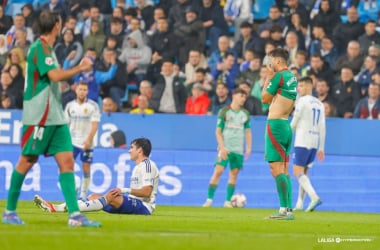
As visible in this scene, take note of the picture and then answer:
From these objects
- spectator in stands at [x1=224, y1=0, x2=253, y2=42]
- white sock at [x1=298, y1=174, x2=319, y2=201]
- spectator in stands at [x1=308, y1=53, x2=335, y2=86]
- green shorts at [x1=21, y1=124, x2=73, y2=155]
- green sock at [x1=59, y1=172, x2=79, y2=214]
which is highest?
spectator in stands at [x1=224, y1=0, x2=253, y2=42]

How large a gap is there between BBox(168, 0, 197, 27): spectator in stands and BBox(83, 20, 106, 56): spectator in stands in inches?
68.8

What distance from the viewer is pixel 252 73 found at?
84.2 ft

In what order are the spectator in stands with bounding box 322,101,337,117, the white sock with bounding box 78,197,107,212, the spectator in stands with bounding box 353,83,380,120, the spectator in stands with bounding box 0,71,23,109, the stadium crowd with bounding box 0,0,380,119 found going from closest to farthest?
the white sock with bounding box 78,197,107,212 < the spectator in stands with bounding box 353,83,380,120 < the spectator in stands with bounding box 322,101,337,117 < the stadium crowd with bounding box 0,0,380,119 < the spectator in stands with bounding box 0,71,23,109

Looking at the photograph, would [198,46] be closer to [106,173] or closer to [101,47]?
[101,47]

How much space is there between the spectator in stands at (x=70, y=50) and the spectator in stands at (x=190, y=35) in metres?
2.47

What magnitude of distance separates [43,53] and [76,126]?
32.7 ft

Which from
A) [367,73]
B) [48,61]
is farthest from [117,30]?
[48,61]

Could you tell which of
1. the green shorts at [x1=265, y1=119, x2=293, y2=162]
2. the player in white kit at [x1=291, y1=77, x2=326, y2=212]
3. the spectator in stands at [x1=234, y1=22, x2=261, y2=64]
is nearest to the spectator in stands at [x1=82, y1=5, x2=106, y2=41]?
the spectator in stands at [x1=234, y1=22, x2=261, y2=64]

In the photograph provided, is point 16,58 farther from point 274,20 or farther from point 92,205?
point 92,205

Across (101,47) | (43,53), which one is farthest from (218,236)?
(101,47)

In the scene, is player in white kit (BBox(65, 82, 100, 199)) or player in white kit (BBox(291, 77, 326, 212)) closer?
player in white kit (BBox(291, 77, 326, 212))

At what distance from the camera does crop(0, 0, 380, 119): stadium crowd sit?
25031 mm

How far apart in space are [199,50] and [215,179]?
570 cm

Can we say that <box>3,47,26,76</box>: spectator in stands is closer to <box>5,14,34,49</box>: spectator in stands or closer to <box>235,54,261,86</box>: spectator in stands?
<box>5,14,34,49</box>: spectator in stands
